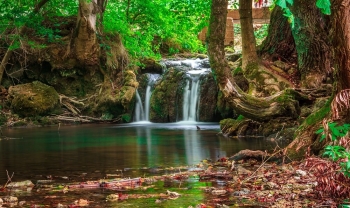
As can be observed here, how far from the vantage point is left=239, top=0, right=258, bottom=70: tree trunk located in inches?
683

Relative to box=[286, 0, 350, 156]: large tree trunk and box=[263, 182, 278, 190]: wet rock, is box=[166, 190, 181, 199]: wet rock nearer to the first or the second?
box=[263, 182, 278, 190]: wet rock

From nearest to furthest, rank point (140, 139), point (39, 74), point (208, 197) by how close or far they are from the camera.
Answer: point (208, 197) < point (140, 139) < point (39, 74)

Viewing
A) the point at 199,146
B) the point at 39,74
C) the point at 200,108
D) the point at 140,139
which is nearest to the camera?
the point at 199,146

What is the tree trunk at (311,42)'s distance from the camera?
54.0 ft

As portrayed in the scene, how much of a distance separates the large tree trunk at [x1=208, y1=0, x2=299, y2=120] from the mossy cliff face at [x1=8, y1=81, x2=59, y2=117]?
10.7m

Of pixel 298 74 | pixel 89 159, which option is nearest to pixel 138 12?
pixel 298 74

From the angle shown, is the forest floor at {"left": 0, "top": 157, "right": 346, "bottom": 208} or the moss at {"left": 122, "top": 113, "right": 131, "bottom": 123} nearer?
the forest floor at {"left": 0, "top": 157, "right": 346, "bottom": 208}

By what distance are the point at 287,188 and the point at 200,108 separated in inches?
654

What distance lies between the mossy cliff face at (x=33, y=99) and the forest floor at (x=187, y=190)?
47.1 feet

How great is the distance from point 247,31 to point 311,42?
195cm

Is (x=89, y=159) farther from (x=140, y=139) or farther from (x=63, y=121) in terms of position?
(x=63, y=121)

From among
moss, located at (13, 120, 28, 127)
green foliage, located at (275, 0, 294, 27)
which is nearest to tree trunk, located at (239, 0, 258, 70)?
moss, located at (13, 120, 28, 127)

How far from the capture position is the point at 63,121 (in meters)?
23.2

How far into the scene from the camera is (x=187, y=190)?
6918 millimetres
